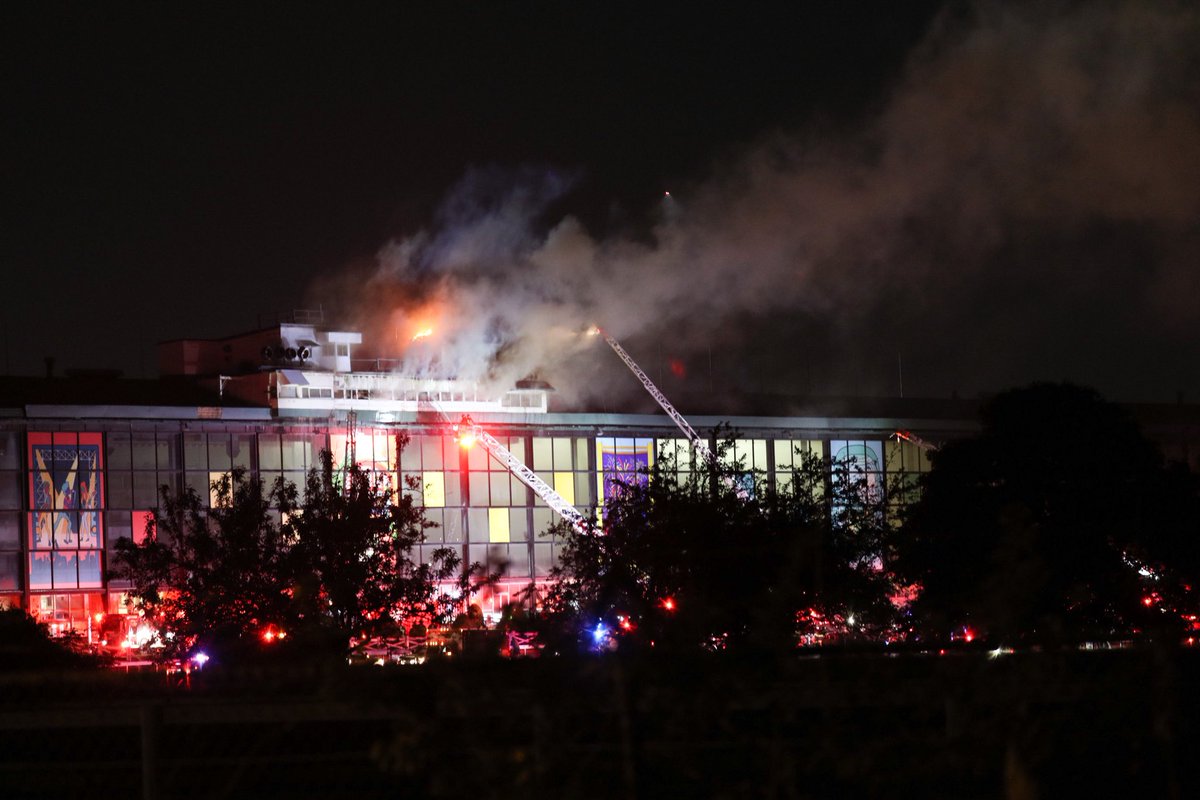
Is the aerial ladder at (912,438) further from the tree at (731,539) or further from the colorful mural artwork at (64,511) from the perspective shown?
the tree at (731,539)

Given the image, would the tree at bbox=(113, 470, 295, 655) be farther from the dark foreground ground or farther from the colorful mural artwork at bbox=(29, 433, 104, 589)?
the dark foreground ground

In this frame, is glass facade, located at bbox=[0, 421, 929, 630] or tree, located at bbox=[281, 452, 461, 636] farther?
glass facade, located at bbox=[0, 421, 929, 630]

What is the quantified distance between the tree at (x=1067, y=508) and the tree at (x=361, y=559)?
42.3 feet

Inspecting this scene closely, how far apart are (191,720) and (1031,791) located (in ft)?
20.4

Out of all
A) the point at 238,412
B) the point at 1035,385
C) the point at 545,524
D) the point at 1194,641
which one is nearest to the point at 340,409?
the point at 238,412

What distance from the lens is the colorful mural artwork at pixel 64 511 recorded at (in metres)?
71.4

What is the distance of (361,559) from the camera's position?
141 ft

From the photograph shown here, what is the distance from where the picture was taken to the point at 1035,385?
46375 mm

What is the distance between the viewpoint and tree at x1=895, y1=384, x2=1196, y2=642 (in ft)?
136

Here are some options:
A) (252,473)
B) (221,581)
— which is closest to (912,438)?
(252,473)

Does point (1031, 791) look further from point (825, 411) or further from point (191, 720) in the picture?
point (825, 411)

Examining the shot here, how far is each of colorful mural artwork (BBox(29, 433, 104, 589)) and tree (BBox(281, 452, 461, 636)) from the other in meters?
29.4

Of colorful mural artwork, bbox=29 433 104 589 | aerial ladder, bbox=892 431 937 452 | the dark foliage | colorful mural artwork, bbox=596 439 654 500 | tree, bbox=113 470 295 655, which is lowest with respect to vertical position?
the dark foliage

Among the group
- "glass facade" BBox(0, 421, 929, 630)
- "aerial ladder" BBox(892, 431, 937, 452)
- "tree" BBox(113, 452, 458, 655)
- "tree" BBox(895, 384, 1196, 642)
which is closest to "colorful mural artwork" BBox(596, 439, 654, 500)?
"glass facade" BBox(0, 421, 929, 630)
